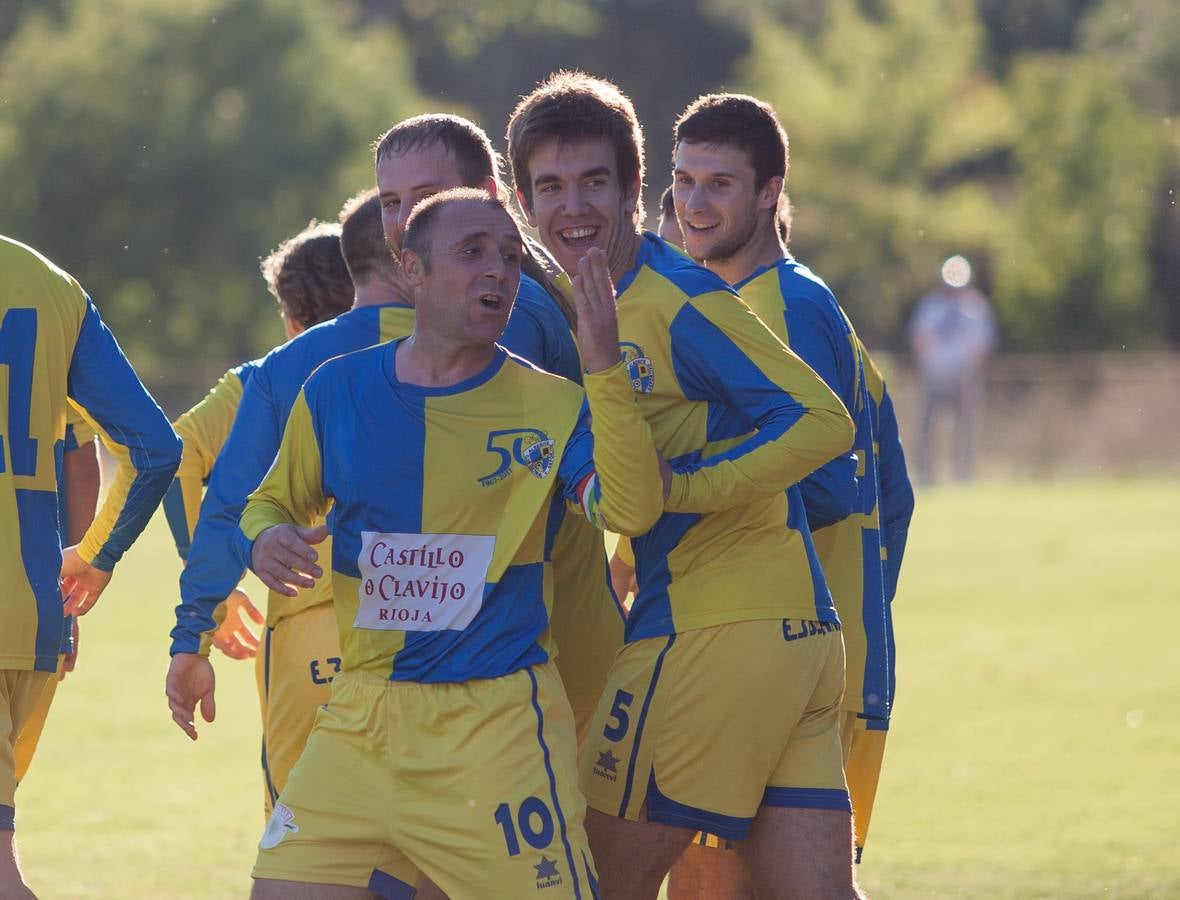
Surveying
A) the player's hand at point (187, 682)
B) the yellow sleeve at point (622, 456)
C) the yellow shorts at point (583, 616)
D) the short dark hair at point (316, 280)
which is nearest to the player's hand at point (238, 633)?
the short dark hair at point (316, 280)

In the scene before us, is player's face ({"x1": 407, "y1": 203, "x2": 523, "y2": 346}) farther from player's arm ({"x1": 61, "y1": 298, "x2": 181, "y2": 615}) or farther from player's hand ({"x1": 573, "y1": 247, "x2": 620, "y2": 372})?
player's arm ({"x1": 61, "y1": 298, "x2": 181, "y2": 615})

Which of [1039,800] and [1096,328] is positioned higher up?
[1096,328]

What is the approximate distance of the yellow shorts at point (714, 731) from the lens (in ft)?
13.5

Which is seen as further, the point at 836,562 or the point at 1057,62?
the point at 1057,62

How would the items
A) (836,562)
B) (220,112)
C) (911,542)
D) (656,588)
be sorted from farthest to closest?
(220,112), (911,542), (836,562), (656,588)

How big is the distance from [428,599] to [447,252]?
2.36 ft

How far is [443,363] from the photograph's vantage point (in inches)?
156

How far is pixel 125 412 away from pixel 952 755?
21.1 ft

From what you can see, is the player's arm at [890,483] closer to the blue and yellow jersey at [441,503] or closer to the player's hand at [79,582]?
the blue and yellow jersey at [441,503]

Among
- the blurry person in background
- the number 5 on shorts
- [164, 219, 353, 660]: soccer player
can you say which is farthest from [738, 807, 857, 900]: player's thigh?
the blurry person in background

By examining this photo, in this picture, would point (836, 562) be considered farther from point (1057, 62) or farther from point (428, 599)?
point (1057, 62)

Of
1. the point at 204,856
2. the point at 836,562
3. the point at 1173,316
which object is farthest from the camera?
the point at 1173,316

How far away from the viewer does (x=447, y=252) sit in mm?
3904

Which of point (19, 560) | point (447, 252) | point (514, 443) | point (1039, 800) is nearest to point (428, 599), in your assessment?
point (514, 443)
